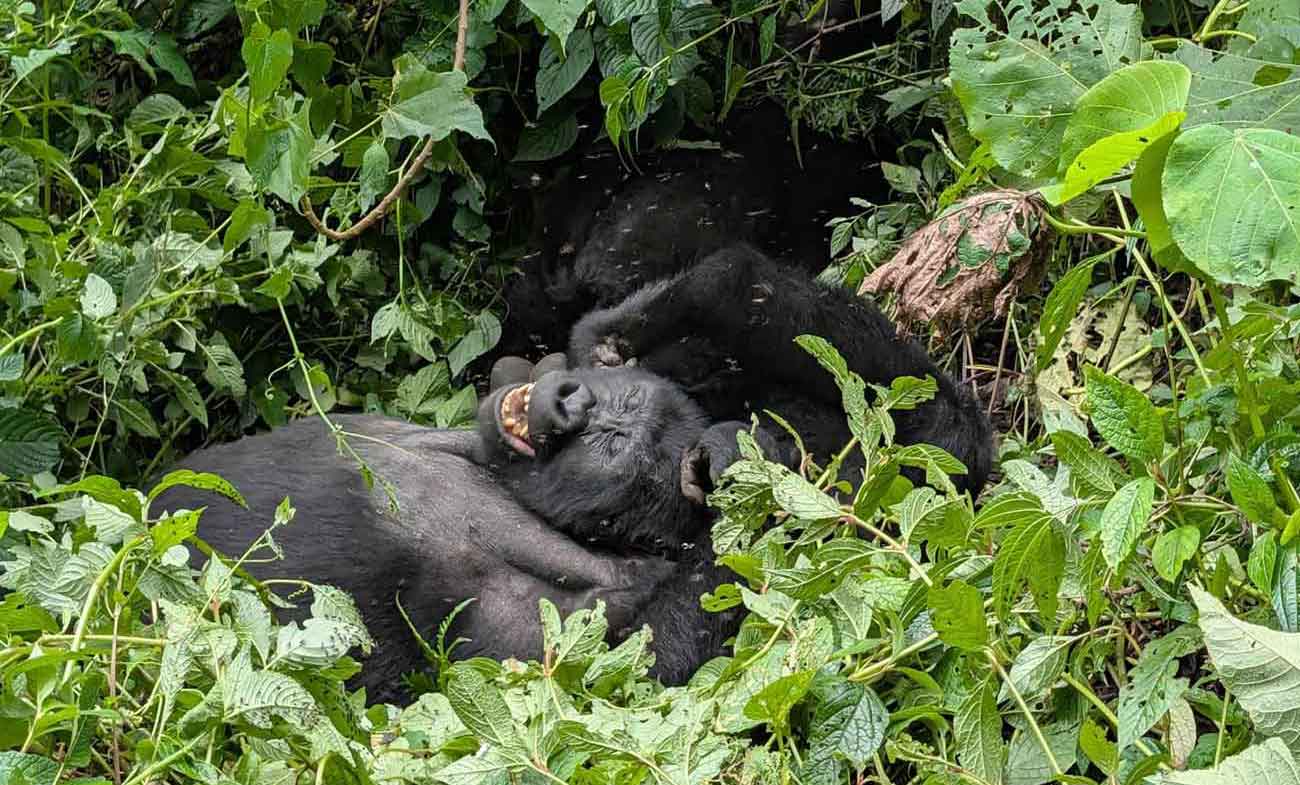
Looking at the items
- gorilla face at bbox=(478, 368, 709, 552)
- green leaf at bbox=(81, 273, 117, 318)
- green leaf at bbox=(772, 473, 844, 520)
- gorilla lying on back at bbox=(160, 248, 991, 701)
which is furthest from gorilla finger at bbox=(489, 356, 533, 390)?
green leaf at bbox=(772, 473, 844, 520)

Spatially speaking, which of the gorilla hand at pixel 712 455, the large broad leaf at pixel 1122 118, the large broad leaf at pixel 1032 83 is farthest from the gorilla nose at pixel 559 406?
the large broad leaf at pixel 1122 118

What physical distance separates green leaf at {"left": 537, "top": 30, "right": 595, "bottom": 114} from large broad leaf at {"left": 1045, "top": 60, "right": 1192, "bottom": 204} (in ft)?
5.92

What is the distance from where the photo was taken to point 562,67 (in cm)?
293

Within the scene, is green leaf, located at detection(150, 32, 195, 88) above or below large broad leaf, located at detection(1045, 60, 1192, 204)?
below

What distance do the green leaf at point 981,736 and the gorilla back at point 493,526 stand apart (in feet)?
2.87

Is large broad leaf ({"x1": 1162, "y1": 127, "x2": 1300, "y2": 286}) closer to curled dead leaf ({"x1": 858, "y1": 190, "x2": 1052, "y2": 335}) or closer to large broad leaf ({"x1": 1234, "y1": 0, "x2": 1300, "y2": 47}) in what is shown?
large broad leaf ({"x1": 1234, "y1": 0, "x2": 1300, "y2": 47})

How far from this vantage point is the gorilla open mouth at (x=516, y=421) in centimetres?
247

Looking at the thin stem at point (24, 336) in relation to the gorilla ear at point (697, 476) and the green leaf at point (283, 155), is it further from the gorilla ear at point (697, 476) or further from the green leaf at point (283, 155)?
the gorilla ear at point (697, 476)

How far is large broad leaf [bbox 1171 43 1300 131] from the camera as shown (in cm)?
135

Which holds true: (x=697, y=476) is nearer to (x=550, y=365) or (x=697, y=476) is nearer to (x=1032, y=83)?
(x=550, y=365)

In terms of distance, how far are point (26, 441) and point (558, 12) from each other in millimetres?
1042

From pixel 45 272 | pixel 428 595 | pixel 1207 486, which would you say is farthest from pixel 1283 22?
pixel 45 272

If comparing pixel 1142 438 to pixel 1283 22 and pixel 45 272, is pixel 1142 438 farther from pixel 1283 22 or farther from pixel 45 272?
pixel 45 272

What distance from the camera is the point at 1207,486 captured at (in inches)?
54.7
